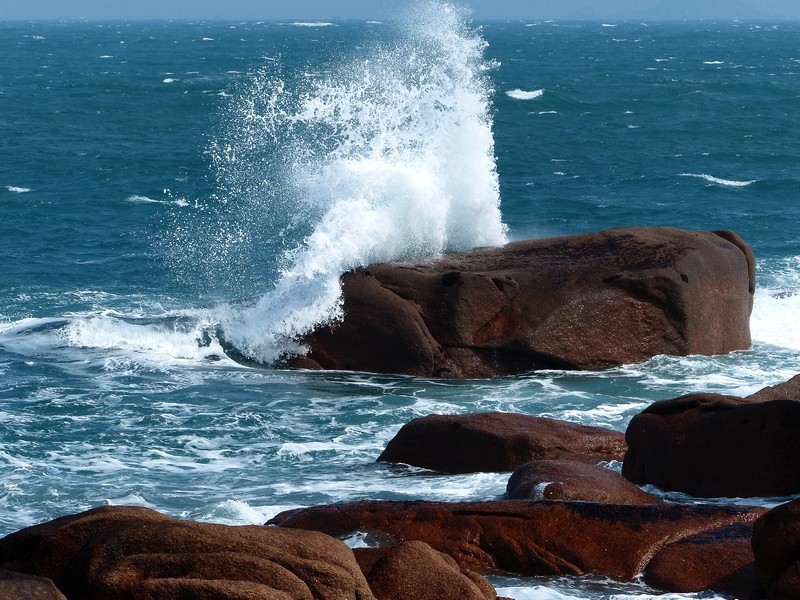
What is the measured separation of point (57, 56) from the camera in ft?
234

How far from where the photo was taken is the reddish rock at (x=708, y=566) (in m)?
6.81

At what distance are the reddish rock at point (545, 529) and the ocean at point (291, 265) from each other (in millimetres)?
204

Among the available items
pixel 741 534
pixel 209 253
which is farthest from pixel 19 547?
pixel 209 253

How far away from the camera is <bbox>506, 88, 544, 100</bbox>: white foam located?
1745 inches

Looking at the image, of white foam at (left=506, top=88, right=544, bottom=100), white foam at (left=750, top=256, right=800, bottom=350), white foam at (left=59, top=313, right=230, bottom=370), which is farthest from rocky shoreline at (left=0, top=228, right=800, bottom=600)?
white foam at (left=506, top=88, right=544, bottom=100)

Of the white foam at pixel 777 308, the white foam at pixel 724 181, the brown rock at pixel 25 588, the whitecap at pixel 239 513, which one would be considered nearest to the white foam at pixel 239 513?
the whitecap at pixel 239 513

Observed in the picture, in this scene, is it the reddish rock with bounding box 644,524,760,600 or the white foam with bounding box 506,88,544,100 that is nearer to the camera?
the reddish rock with bounding box 644,524,760,600

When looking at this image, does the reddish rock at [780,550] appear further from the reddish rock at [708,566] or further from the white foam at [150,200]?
the white foam at [150,200]

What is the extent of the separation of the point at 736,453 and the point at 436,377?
5.12 m

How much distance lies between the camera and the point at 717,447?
9.02 m

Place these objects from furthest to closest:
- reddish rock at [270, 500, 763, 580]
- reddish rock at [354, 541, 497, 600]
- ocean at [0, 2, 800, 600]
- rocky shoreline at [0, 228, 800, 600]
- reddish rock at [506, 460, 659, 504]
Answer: ocean at [0, 2, 800, 600] < reddish rock at [506, 460, 659, 504] < reddish rock at [270, 500, 763, 580] < reddish rock at [354, 541, 497, 600] < rocky shoreline at [0, 228, 800, 600]

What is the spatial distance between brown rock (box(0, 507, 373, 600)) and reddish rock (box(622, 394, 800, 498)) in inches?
151

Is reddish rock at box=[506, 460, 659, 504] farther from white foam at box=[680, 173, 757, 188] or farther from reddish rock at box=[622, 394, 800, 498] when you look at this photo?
white foam at box=[680, 173, 757, 188]

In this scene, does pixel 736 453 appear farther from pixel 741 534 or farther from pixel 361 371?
pixel 361 371
